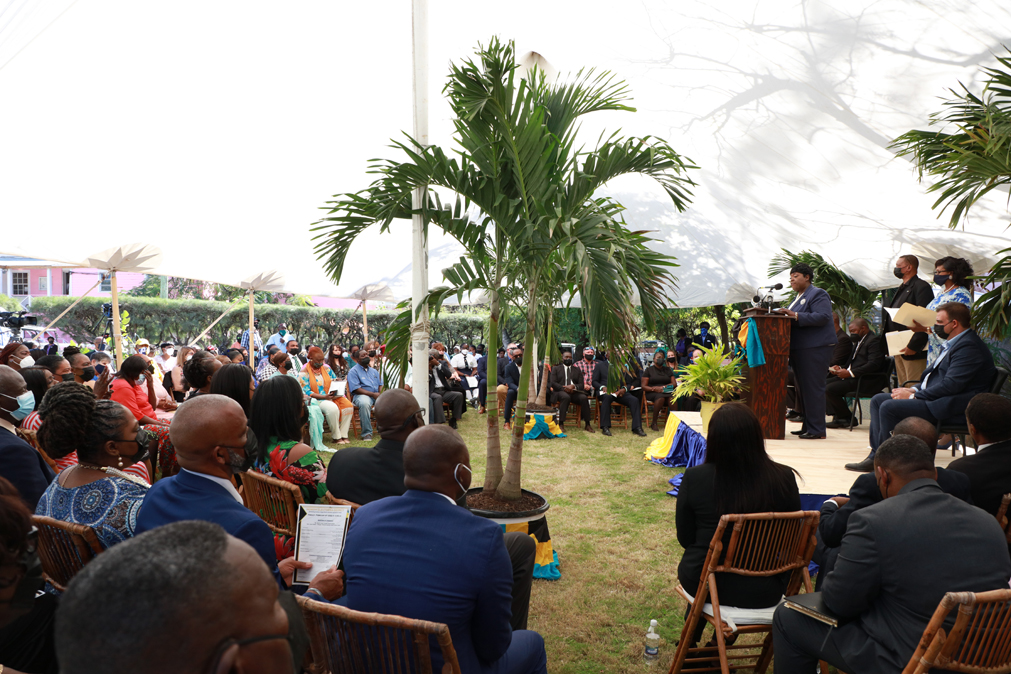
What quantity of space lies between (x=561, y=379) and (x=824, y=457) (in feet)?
23.7

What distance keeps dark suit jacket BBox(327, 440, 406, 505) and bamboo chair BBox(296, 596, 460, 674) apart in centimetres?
132

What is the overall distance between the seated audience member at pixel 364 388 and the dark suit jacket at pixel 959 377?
8.11 meters

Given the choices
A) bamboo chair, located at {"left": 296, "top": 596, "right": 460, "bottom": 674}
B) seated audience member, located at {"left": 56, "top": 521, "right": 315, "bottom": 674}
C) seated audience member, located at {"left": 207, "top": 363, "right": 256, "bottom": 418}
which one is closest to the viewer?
seated audience member, located at {"left": 56, "top": 521, "right": 315, "bottom": 674}

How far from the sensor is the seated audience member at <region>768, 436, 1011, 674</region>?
7.34 ft

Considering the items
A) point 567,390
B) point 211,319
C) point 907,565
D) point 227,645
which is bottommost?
point 567,390

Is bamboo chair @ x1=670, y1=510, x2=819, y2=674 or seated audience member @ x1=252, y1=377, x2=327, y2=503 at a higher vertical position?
seated audience member @ x1=252, y1=377, x2=327, y2=503

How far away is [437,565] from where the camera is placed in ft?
6.43

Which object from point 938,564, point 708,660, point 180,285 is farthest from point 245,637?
point 180,285

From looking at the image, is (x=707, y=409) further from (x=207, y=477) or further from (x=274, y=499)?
(x=207, y=477)

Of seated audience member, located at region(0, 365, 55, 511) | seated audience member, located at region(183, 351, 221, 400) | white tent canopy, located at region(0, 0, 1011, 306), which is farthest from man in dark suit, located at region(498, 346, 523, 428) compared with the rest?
seated audience member, located at region(0, 365, 55, 511)

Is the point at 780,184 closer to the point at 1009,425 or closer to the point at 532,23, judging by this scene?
the point at 532,23

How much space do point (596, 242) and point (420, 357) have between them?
6.32 feet

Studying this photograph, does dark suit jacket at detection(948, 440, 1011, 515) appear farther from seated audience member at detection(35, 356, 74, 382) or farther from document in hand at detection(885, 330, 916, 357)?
seated audience member at detection(35, 356, 74, 382)

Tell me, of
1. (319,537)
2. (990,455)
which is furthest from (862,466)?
(319,537)
